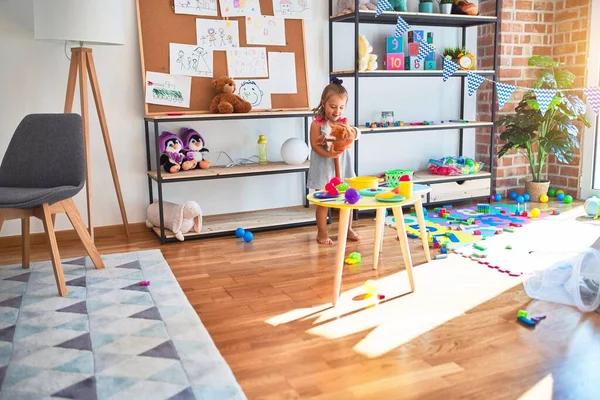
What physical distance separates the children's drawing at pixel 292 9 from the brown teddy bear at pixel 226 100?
2.18ft

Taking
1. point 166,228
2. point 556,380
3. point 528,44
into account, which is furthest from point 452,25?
point 556,380

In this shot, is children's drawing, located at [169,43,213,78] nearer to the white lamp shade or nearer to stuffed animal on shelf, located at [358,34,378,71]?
the white lamp shade

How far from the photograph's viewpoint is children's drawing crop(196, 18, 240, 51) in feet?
13.0

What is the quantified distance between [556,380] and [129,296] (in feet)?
5.79

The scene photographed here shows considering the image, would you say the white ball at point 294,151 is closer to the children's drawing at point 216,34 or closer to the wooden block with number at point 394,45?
the children's drawing at point 216,34

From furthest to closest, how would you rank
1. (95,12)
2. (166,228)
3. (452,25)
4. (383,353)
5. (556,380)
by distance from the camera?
(452,25)
(166,228)
(95,12)
(383,353)
(556,380)

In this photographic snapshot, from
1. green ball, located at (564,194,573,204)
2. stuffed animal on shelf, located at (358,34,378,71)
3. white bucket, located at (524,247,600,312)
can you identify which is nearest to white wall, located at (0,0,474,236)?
stuffed animal on shelf, located at (358,34,378,71)

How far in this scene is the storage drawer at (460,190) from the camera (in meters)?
4.53

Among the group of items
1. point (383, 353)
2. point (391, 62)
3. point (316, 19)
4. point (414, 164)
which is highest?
point (316, 19)

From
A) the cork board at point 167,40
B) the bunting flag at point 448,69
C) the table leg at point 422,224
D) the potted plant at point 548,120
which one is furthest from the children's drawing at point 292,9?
the table leg at point 422,224

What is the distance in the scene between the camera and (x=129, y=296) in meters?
2.68

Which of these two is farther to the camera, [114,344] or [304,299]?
[304,299]

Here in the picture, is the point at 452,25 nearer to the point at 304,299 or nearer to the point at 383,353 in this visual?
the point at 304,299

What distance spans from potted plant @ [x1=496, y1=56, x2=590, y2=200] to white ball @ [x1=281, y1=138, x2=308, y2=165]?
65.8 inches
